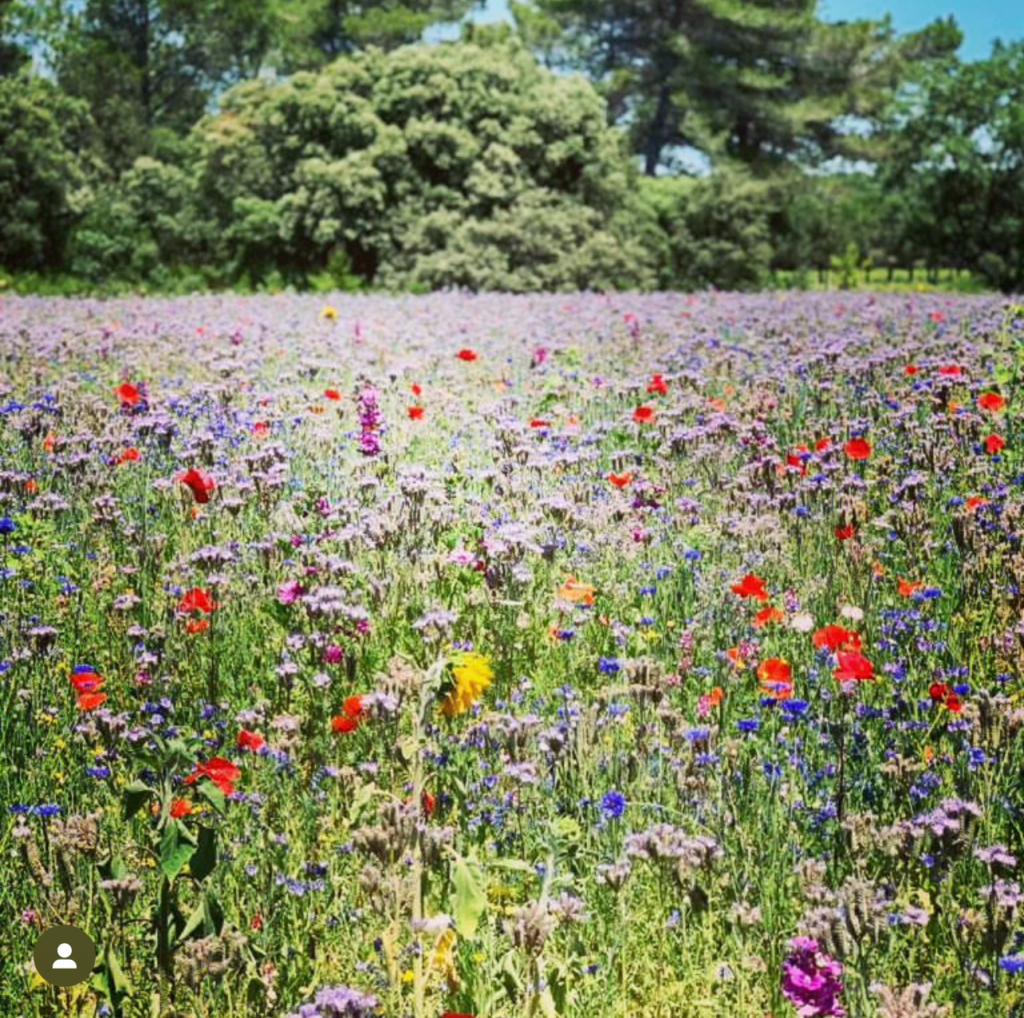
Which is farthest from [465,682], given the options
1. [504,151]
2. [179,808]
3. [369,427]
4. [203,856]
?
[504,151]

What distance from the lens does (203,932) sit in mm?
2438

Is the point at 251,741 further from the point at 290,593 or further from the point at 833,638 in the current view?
the point at 833,638

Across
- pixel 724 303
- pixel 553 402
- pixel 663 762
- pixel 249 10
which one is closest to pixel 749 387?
pixel 553 402

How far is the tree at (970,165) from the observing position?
31.0 metres

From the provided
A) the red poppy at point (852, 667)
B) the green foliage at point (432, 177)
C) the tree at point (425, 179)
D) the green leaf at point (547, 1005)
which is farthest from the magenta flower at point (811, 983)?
the green foliage at point (432, 177)

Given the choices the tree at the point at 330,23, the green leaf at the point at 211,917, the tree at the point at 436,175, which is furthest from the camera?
the tree at the point at 330,23

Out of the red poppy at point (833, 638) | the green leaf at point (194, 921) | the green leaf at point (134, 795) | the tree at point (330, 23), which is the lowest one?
the green leaf at point (194, 921)

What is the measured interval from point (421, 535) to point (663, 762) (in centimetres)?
173

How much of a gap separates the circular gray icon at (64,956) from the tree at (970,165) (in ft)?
107

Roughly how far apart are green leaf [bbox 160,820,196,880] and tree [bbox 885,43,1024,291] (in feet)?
107

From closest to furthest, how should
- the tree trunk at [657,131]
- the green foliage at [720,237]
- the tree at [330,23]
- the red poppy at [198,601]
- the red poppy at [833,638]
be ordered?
the red poppy at [833,638], the red poppy at [198,601], the green foliage at [720,237], the tree trunk at [657,131], the tree at [330,23]

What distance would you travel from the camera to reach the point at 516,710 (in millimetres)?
3332

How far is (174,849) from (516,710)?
1344 millimetres

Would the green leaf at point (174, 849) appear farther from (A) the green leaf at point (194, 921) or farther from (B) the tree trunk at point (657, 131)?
(B) the tree trunk at point (657, 131)
